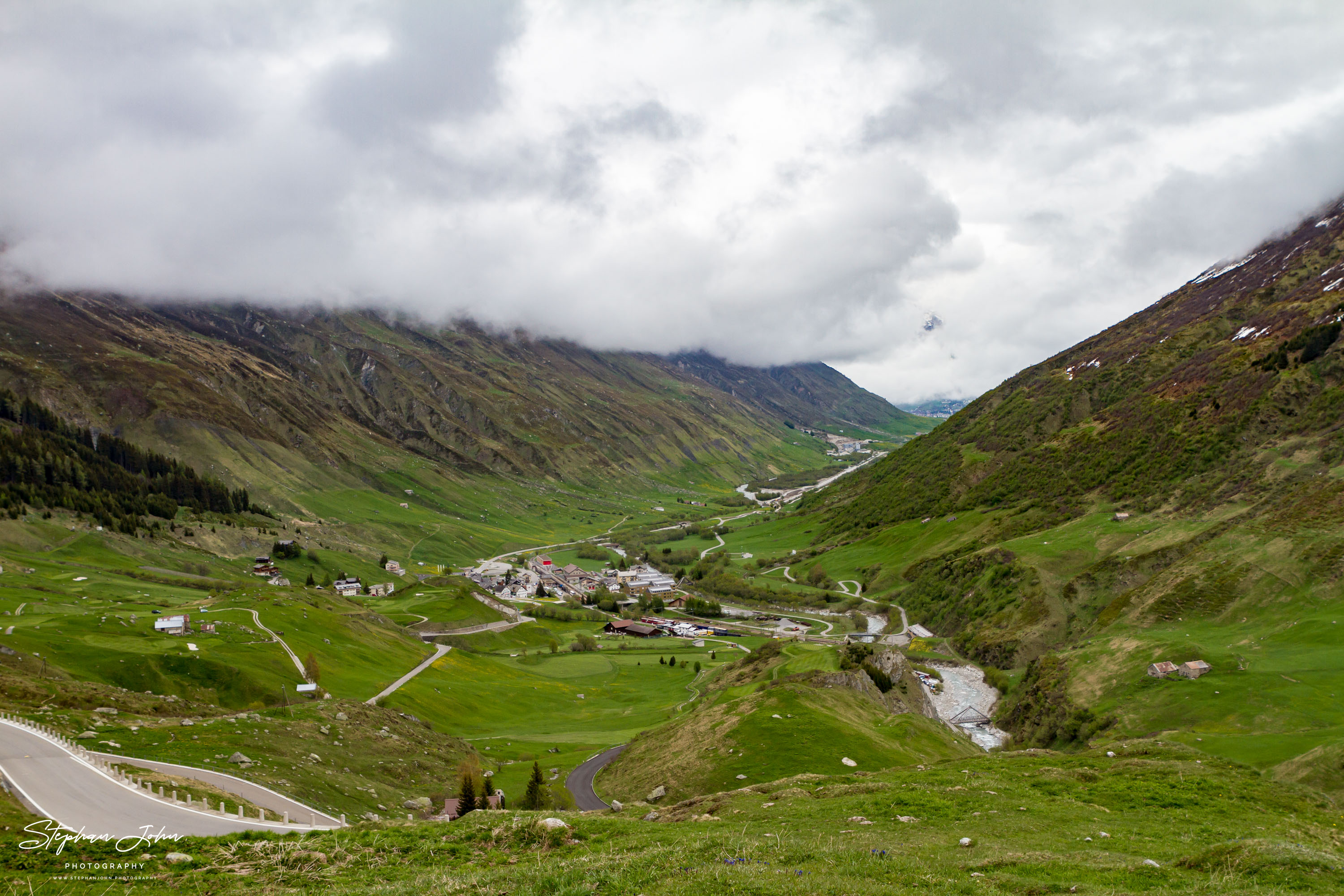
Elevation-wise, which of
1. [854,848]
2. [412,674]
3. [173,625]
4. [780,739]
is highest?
[854,848]

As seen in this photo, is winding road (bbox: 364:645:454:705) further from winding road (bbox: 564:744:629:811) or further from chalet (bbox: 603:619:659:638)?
chalet (bbox: 603:619:659:638)

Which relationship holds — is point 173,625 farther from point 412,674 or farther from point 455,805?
point 455,805

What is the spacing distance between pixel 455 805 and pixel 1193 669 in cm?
7227

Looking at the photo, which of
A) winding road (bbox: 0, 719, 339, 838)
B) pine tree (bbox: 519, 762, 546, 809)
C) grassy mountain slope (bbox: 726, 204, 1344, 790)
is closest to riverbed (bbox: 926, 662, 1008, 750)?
grassy mountain slope (bbox: 726, 204, 1344, 790)

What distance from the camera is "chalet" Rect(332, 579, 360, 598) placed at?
7234 inches

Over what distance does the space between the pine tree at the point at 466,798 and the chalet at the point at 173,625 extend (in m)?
64.7

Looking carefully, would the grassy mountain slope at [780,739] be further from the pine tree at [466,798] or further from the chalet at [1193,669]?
the chalet at [1193,669]

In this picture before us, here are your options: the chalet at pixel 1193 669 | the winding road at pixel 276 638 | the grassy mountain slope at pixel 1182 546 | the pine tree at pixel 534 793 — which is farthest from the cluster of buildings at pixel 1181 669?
the winding road at pixel 276 638

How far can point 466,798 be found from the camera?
45375 mm

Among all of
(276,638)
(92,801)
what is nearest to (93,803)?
(92,801)

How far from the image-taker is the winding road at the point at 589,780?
203ft

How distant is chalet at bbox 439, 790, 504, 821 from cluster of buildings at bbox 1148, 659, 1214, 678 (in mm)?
67445

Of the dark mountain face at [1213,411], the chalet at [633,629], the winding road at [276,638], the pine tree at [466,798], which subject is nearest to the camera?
the pine tree at [466,798]

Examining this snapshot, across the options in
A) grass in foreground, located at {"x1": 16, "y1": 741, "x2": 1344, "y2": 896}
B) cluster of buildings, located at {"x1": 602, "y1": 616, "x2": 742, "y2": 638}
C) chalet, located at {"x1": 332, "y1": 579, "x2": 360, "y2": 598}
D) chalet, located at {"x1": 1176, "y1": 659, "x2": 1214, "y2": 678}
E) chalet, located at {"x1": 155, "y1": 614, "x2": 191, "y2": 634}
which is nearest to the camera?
grass in foreground, located at {"x1": 16, "y1": 741, "x2": 1344, "y2": 896}
